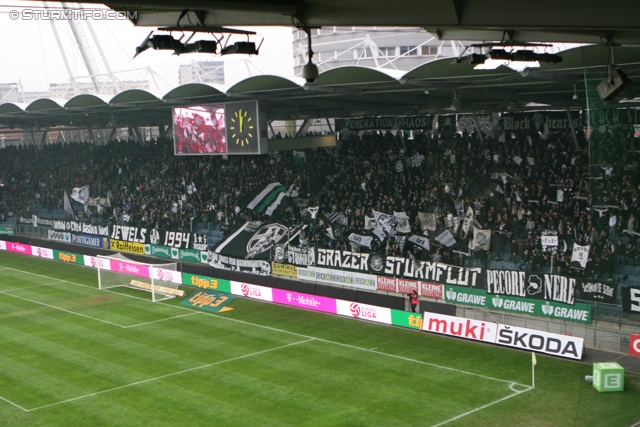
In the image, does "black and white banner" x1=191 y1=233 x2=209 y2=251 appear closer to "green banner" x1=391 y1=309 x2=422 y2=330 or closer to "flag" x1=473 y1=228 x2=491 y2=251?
"green banner" x1=391 y1=309 x2=422 y2=330

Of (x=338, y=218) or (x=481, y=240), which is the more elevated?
(x=338, y=218)

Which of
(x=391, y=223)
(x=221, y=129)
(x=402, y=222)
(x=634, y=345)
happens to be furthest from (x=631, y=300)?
(x=221, y=129)

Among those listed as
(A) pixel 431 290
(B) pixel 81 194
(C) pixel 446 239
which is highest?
(B) pixel 81 194

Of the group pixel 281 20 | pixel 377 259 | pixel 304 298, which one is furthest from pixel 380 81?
pixel 281 20

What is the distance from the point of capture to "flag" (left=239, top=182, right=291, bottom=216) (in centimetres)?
4047

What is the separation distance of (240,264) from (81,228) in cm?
1747

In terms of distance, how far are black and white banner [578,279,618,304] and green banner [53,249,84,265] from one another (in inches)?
1207

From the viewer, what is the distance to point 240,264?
36125 mm

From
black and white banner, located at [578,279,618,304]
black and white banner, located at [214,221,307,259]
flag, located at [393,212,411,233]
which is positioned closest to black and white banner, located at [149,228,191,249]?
black and white banner, located at [214,221,307,259]

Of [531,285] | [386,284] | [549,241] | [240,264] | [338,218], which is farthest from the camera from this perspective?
[338,218]

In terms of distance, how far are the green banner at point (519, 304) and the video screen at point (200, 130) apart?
15.4 metres

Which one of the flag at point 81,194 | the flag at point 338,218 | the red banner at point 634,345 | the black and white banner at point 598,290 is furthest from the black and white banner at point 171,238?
the red banner at point 634,345

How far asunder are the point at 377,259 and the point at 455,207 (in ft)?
16.4

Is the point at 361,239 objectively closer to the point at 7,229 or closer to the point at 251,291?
the point at 251,291
